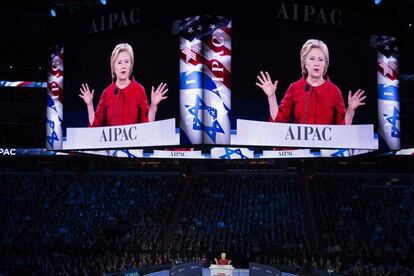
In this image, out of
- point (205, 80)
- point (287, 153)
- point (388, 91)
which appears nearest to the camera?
point (205, 80)

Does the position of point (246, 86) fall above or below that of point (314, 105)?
above

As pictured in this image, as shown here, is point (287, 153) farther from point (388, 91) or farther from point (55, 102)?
point (55, 102)

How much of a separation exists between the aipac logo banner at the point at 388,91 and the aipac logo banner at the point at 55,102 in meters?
8.42

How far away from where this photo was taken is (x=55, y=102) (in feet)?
53.4

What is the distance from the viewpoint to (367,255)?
2711 cm

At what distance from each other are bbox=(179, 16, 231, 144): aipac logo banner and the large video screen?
0.02 meters

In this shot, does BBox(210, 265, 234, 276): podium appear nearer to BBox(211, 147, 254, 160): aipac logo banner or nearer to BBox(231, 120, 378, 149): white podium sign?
BBox(211, 147, 254, 160): aipac logo banner

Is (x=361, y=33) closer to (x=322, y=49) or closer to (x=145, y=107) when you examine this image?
(x=322, y=49)

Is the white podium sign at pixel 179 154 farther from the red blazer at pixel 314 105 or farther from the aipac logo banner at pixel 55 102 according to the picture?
the red blazer at pixel 314 105

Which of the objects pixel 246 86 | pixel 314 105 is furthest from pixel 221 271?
pixel 246 86

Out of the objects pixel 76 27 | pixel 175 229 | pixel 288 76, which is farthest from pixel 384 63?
pixel 175 229

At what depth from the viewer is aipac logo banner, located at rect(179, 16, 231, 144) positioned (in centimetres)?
1324

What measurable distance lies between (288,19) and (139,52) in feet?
12.2

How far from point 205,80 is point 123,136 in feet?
9.08
